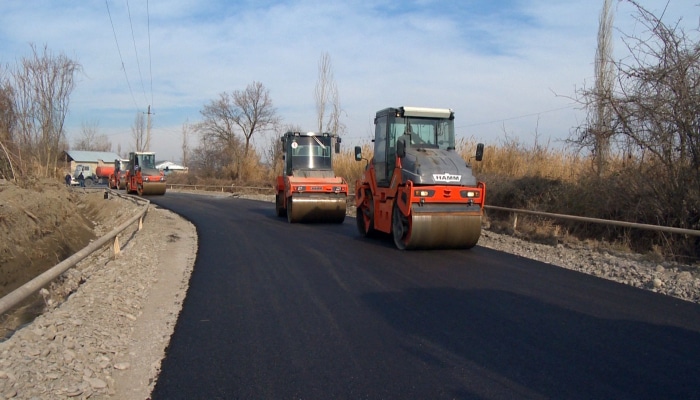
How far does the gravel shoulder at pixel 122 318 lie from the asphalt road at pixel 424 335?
0.30 meters

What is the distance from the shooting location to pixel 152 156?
39219 millimetres

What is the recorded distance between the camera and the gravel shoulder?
4543 mm

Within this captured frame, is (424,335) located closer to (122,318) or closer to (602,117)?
(122,318)

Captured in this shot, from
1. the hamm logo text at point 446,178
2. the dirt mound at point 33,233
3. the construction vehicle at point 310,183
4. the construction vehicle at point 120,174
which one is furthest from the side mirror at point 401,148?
the construction vehicle at point 120,174

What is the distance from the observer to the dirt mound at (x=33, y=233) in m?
12.9

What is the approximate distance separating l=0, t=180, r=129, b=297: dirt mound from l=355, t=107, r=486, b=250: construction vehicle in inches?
319

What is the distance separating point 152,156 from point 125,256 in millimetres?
29791

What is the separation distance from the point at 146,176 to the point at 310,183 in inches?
903

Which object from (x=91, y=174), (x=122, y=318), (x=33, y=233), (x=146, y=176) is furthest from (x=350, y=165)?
(x=91, y=174)

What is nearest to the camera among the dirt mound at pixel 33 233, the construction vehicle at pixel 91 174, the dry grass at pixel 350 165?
the dirt mound at pixel 33 233

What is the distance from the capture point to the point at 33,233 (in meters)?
15.2

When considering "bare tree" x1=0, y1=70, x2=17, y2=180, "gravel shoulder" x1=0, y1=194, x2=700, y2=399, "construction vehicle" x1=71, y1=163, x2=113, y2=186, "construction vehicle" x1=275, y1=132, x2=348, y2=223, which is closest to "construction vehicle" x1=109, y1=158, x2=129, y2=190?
"construction vehicle" x1=71, y1=163, x2=113, y2=186

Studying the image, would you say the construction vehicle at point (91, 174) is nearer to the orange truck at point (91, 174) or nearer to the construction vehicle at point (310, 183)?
the orange truck at point (91, 174)

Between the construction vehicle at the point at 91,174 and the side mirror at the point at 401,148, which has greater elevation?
the side mirror at the point at 401,148
